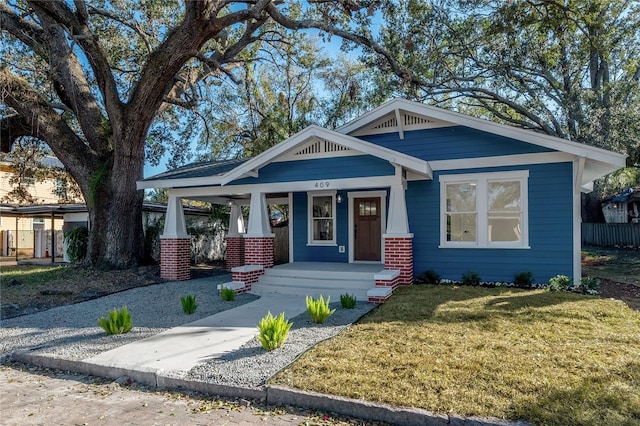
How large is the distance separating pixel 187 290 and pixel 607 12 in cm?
1756

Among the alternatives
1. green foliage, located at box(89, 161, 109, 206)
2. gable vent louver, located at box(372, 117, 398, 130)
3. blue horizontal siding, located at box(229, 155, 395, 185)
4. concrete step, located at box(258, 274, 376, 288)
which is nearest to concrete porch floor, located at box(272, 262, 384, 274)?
concrete step, located at box(258, 274, 376, 288)

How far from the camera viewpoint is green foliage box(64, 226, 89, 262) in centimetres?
1446

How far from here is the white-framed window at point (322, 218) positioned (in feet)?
37.9

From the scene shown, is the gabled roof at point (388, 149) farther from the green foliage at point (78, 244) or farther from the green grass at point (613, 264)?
the green foliage at point (78, 244)

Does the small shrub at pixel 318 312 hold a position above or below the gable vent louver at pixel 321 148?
below

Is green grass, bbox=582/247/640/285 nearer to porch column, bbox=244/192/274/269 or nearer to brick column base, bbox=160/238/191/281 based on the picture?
porch column, bbox=244/192/274/269

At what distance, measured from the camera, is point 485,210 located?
9.34 m

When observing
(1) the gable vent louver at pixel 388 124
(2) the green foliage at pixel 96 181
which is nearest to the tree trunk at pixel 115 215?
(2) the green foliage at pixel 96 181

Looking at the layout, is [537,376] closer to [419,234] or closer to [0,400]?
[0,400]

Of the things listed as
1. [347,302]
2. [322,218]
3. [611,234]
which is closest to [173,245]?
[322,218]

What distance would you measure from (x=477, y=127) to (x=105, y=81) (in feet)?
34.5

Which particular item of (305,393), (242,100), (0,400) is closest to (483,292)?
(305,393)

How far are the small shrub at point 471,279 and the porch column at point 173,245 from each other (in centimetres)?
766

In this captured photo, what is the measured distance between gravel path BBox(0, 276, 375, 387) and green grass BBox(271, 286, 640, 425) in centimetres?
36
